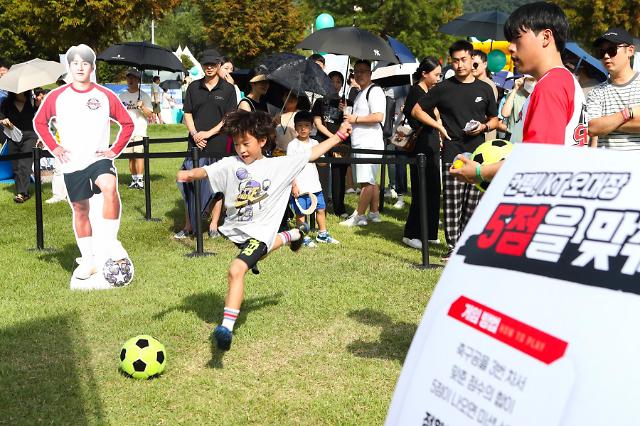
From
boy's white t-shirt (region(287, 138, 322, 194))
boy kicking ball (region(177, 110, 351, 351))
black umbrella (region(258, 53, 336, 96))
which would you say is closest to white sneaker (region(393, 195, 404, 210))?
boy's white t-shirt (region(287, 138, 322, 194))

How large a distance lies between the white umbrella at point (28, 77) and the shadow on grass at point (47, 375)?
7.20m

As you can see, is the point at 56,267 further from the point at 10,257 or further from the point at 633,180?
the point at 633,180

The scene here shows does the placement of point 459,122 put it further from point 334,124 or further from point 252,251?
point 252,251

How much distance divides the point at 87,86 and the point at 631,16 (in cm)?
3186

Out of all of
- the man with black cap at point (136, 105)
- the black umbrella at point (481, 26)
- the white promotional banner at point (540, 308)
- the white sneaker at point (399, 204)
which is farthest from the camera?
the black umbrella at point (481, 26)

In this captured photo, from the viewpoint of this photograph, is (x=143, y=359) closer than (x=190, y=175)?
Yes

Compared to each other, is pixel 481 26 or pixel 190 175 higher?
pixel 481 26

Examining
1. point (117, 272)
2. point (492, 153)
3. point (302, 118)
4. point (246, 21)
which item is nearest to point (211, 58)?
point (302, 118)

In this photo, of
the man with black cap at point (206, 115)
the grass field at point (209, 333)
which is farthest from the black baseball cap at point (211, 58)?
the grass field at point (209, 333)

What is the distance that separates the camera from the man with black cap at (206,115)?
1010 cm

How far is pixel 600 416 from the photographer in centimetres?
151

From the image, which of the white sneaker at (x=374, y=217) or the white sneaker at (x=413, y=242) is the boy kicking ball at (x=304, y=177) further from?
the white sneaker at (x=374, y=217)

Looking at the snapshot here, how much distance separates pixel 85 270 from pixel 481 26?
10.1 metres

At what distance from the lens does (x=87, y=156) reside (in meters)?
7.70
